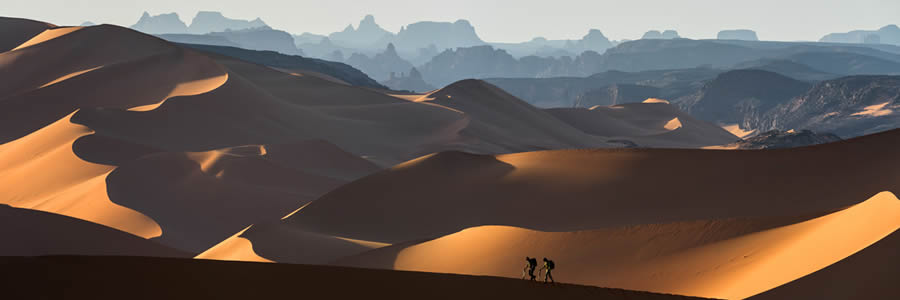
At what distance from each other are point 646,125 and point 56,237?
8915cm

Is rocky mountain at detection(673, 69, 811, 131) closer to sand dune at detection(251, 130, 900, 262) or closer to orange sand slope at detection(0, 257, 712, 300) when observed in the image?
sand dune at detection(251, 130, 900, 262)

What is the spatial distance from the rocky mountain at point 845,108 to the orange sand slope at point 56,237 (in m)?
123

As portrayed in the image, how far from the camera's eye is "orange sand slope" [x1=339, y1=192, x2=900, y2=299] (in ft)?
34.8

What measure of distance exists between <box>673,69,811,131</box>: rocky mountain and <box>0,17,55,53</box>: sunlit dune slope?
438 ft

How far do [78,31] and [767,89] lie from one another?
150384 mm

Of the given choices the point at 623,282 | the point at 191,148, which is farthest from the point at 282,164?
the point at 623,282

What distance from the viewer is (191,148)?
146ft

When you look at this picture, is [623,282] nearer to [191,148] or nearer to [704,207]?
[704,207]

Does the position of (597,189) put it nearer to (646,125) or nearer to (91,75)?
(91,75)

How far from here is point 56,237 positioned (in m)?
17.9

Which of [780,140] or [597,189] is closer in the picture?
[597,189]

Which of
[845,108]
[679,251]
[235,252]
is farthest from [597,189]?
[845,108]

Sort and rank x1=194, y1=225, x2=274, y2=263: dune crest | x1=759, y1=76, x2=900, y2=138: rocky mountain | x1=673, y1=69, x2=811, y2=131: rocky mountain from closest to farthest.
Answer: x1=194, y1=225, x2=274, y2=263: dune crest → x1=759, y1=76, x2=900, y2=138: rocky mountain → x1=673, y1=69, x2=811, y2=131: rocky mountain

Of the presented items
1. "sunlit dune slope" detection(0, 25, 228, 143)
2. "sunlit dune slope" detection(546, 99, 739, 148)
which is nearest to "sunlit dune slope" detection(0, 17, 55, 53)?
"sunlit dune slope" detection(0, 25, 228, 143)
